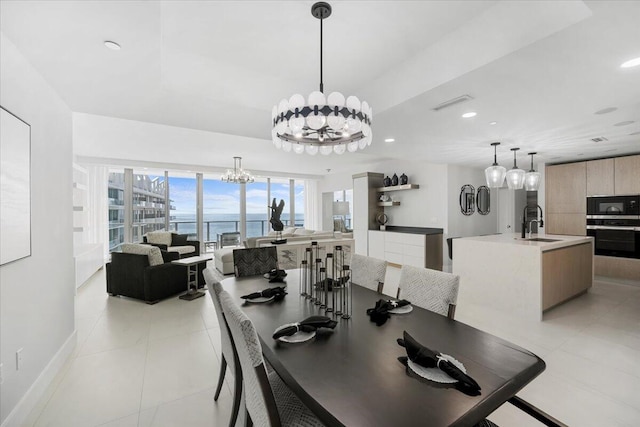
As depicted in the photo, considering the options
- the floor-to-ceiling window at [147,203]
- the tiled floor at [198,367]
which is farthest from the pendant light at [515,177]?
the floor-to-ceiling window at [147,203]

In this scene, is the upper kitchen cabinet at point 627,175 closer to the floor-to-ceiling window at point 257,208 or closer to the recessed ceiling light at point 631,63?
the recessed ceiling light at point 631,63

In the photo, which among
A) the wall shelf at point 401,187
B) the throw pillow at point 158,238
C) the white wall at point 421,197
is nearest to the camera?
the white wall at point 421,197

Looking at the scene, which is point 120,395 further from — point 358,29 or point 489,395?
point 358,29

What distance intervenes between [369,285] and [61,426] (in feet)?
7.81

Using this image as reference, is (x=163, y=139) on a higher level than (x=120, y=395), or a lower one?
higher

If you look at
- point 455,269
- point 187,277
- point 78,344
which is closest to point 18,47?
point 78,344

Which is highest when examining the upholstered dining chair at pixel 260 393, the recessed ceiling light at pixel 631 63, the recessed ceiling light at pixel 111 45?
the recessed ceiling light at pixel 111 45

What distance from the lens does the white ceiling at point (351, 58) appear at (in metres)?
1.60

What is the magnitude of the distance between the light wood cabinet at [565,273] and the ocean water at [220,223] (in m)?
7.12

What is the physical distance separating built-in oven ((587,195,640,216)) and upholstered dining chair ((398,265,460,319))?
5.40 meters

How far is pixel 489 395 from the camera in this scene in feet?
3.22

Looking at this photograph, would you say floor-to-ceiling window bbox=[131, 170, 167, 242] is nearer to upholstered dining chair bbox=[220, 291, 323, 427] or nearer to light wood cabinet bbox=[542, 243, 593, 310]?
upholstered dining chair bbox=[220, 291, 323, 427]

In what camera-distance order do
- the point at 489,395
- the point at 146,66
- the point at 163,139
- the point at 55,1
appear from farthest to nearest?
1. the point at 163,139
2. the point at 146,66
3. the point at 55,1
4. the point at 489,395

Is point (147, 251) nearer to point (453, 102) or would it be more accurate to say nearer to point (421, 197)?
point (453, 102)
